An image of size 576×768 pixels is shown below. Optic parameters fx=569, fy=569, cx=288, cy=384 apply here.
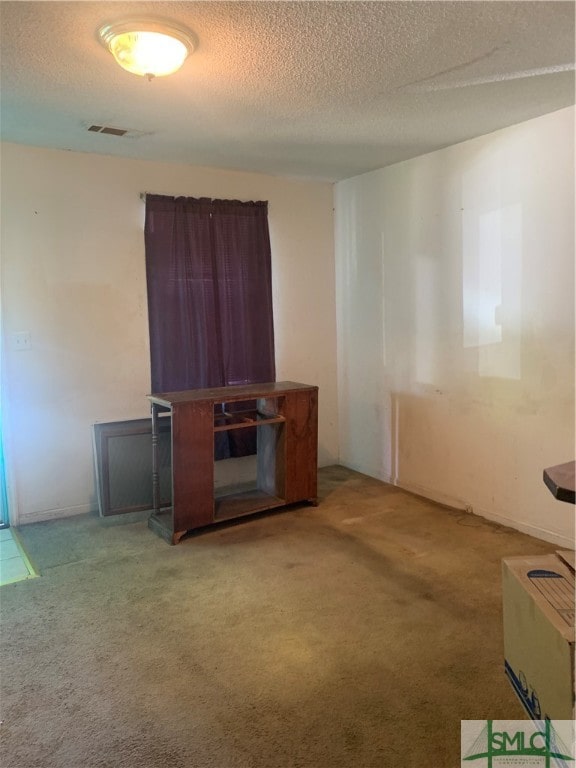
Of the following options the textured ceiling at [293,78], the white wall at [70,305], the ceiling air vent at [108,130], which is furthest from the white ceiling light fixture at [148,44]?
the white wall at [70,305]

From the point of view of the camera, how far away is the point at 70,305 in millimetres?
3896

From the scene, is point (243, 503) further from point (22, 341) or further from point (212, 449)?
point (22, 341)

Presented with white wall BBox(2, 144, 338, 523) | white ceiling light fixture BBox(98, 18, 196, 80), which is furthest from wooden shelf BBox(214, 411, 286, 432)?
white ceiling light fixture BBox(98, 18, 196, 80)

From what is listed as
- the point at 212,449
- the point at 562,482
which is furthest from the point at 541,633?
the point at 212,449

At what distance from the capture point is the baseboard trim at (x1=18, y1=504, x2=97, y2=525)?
3867 mm

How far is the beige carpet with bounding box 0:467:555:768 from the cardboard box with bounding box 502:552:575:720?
34 cm

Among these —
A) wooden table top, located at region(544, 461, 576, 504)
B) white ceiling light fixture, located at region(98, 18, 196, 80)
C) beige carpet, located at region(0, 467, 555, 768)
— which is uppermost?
white ceiling light fixture, located at region(98, 18, 196, 80)

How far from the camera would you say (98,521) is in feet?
12.8

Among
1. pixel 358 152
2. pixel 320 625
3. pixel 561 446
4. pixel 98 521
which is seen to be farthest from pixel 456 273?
pixel 98 521

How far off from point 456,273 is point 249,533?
222 centimetres

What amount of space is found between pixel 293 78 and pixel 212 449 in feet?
6.98

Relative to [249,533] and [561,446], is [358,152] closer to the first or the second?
[561,446]

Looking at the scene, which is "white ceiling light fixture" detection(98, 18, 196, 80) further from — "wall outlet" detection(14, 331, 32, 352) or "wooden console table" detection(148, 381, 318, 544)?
"wall outlet" detection(14, 331, 32, 352)

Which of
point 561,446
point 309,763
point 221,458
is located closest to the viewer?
point 309,763
